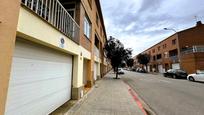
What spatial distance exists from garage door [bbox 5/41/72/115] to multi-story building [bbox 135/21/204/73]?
1007 inches

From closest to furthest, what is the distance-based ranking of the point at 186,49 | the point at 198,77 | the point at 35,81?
the point at 35,81, the point at 198,77, the point at 186,49

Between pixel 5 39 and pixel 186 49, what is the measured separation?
3092cm

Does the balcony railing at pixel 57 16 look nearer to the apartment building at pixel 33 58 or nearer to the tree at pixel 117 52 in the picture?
the apartment building at pixel 33 58

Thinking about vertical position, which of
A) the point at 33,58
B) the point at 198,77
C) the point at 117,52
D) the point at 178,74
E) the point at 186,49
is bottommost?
the point at 198,77

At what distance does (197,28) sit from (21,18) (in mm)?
34903

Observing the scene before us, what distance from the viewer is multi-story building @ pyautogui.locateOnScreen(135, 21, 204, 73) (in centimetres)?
2328

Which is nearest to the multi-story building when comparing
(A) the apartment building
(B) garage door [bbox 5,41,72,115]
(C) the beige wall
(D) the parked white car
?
(D) the parked white car

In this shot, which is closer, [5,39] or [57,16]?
[5,39]

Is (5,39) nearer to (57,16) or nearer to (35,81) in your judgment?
(35,81)

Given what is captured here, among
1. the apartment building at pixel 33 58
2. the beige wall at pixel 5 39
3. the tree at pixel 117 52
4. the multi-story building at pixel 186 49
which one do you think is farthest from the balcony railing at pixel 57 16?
the multi-story building at pixel 186 49

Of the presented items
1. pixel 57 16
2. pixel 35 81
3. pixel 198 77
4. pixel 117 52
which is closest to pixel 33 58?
pixel 35 81

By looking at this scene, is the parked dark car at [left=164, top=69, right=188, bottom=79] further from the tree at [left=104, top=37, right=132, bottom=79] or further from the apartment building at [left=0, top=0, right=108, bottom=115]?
the apartment building at [left=0, top=0, right=108, bottom=115]

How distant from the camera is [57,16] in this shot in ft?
16.2

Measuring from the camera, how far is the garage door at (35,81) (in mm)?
3139
